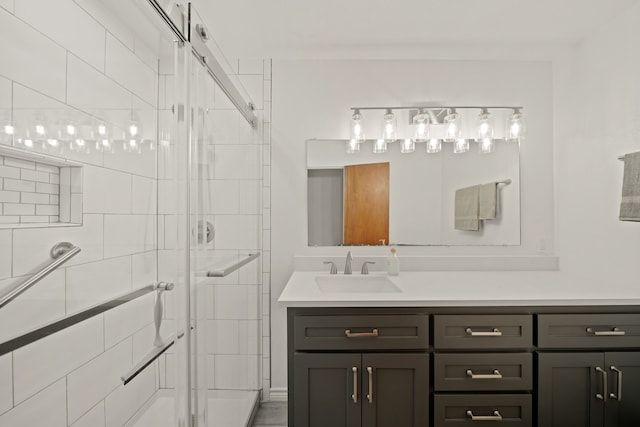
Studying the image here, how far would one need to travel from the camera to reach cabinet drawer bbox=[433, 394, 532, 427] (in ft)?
5.42

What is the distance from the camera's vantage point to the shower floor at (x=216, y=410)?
1.02 metres

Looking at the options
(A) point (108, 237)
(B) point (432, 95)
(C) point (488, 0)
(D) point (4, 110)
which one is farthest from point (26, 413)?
(B) point (432, 95)

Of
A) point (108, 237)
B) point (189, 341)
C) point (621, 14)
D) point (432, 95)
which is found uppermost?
point (621, 14)

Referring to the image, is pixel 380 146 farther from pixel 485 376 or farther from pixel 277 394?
pixel 277 394

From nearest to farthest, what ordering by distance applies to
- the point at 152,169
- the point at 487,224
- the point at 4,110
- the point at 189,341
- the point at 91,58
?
the point at 4,110 → the point at 91,58 → the point at 152,169 → the point at 189,341 → the point at 487,224

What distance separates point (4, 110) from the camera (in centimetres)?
57

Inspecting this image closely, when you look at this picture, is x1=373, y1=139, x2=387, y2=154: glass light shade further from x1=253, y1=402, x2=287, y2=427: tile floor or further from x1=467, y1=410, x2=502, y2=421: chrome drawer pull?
x1=253, y1=402, x2=287, y2=427: tile floor

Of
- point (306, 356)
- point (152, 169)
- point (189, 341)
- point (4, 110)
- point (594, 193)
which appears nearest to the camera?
Answer: point (4, 110)

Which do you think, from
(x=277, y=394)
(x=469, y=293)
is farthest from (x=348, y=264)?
(x=277, y=394)

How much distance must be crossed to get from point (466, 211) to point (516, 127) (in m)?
0.63

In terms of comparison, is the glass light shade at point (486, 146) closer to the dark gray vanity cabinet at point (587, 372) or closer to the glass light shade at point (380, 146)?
the glass light shade at point (380, 146)

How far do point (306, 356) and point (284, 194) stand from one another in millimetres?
1109

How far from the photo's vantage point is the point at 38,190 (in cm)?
65

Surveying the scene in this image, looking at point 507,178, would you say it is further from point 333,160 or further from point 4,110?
point 4,110
